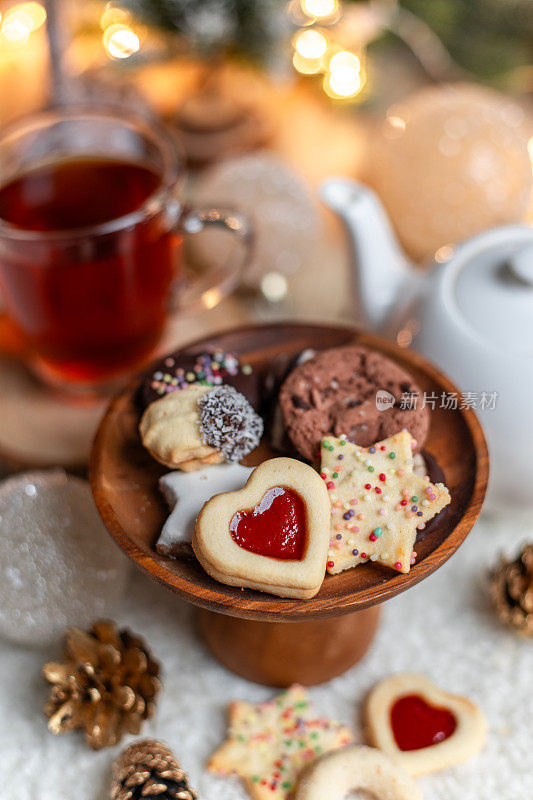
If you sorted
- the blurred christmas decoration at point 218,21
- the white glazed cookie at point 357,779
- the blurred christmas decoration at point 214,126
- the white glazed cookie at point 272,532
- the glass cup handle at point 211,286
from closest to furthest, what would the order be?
the white glazed cookie at point 272,532
the white glazed cookie at point 357,779
the glass cup handle at point 211,286
the blurred christmas decoration at point 218,21
the blurred christmas decoration at point 214,126

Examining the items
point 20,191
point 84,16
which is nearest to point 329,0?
point 84,16

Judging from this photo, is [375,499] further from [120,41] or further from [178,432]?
[120,41]

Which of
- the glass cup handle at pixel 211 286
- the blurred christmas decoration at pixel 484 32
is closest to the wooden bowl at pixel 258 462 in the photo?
the glass cup handle at pixel 211 286

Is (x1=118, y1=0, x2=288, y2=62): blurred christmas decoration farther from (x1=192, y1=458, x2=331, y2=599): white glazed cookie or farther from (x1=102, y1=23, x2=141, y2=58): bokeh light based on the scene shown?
(x1=192, y1=458, x2=331, y2=599): white glazed cookie

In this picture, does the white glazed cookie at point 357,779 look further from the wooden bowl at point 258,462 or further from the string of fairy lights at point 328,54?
the string of fairy lights at point 328,54

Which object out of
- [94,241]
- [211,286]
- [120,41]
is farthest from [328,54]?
[94,241]

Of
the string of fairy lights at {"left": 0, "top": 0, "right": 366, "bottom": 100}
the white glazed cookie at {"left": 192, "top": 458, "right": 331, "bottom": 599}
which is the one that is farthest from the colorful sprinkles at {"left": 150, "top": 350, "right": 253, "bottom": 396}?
Result: the string of fairy lights at {"left": 0, "top": 0, "right": 366, "bottom": 100}
